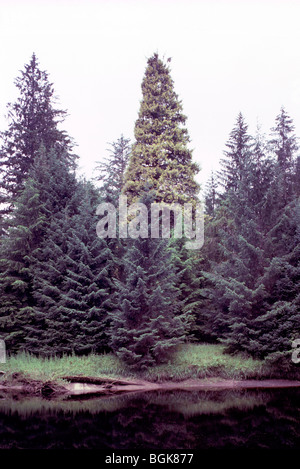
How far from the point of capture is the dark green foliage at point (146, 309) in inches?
621

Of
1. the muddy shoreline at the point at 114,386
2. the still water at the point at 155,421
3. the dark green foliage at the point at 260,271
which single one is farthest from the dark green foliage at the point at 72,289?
the dark green foliage at the point at 260,271

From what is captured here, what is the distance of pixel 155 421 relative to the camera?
34.2 feet

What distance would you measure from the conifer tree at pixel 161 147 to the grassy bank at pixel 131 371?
31.4 feet

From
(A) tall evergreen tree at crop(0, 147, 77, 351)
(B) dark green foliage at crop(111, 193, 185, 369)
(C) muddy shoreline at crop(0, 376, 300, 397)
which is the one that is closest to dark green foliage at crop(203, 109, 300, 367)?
(C) muddy shoreline at crop(0, 376, 300, 397)

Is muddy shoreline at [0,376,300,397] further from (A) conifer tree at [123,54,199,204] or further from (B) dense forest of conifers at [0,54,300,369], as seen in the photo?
(A) conifer tree at [123,54,199,204]

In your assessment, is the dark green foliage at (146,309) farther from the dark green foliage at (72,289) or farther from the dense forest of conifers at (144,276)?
the dark green foliage at (72,289)

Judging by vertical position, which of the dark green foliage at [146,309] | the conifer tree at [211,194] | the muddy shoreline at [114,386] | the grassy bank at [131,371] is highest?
the conifer tree at [211,194]

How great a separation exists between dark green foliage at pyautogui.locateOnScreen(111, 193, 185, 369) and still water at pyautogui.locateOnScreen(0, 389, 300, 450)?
2.34 metres

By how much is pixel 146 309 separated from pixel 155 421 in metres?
6.49

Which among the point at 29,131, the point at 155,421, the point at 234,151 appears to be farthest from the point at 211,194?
the point at 155,421

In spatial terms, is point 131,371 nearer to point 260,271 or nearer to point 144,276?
point 144,276

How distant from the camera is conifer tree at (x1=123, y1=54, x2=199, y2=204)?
2327cm
